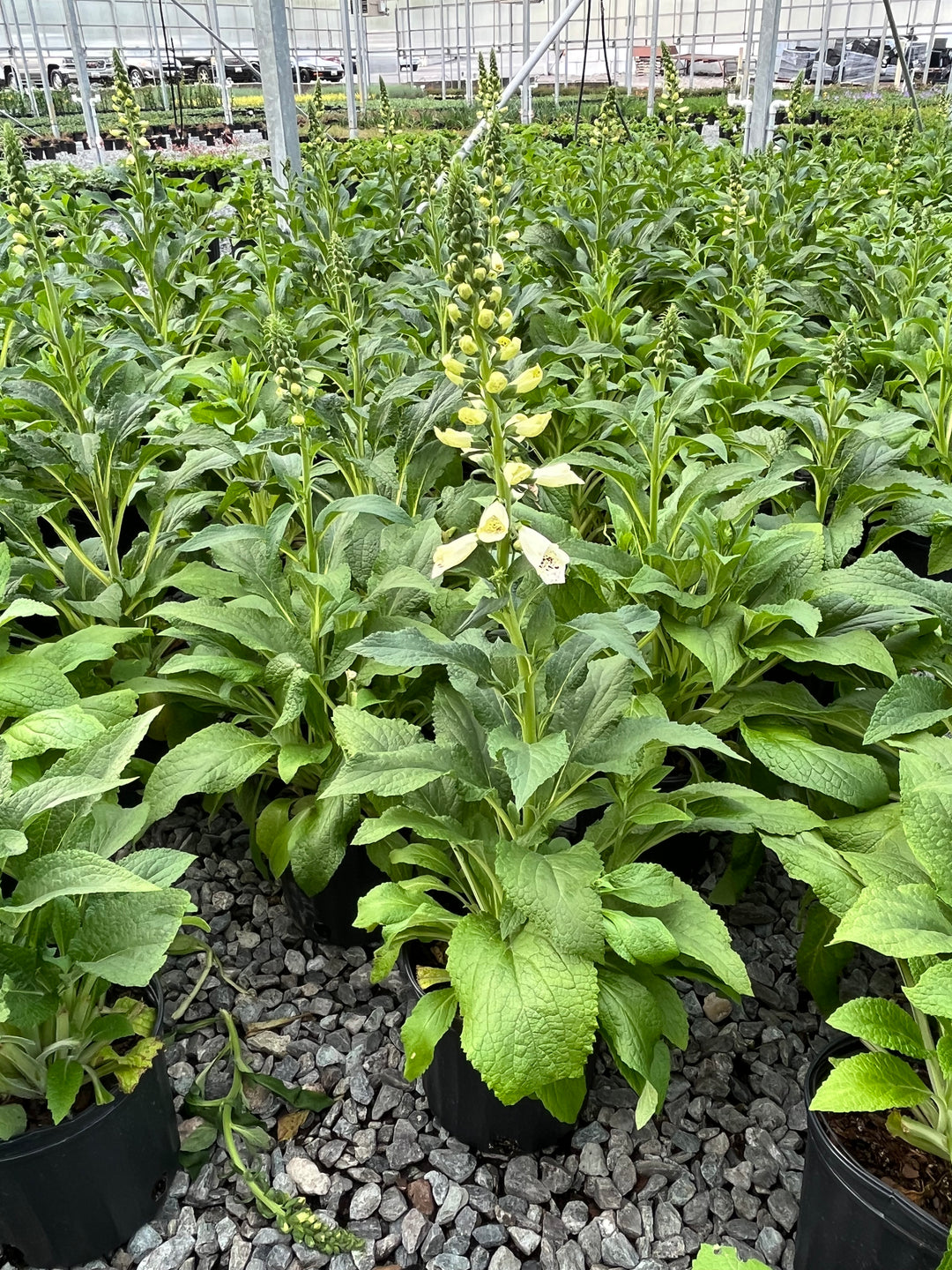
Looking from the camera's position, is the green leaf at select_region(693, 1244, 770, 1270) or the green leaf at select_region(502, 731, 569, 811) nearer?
the green leaf at select_region(693, 1244, 770, 1270)

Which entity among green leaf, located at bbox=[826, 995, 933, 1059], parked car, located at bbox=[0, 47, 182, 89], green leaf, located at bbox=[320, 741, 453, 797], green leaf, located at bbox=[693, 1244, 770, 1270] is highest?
parked car, located at bbox=[0, 47, 182, 89]

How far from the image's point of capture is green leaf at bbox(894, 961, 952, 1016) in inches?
56.0

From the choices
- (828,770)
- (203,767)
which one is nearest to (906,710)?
(828,770)

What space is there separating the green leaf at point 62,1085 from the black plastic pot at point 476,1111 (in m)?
0.70

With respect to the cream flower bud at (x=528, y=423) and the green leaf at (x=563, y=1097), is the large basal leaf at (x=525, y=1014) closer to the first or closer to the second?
the green leaf at (x=563, y=1097)

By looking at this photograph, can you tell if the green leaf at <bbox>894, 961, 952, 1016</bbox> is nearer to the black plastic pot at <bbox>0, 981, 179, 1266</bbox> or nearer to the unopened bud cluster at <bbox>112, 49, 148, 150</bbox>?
the black plastic pot at <bbox>0, 981, 179, 1266</bbox>

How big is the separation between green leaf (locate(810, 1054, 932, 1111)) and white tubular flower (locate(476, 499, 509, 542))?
3.50 ft

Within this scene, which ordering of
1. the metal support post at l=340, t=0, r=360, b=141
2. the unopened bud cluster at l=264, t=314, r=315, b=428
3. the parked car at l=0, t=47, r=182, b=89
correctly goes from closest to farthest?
the unopened bud cluster at l=264, t=314, r=315, b=428, the metal support post at l=340, t=0, r=360, b=141, the parked car at l=0, t=47, r=182, b=89

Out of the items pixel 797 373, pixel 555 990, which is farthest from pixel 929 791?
pixel 797 373

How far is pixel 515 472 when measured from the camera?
1582 mm

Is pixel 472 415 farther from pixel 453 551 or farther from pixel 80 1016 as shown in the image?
pixel 80 1016

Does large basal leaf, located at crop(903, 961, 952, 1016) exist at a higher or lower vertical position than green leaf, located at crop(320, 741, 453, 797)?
lower

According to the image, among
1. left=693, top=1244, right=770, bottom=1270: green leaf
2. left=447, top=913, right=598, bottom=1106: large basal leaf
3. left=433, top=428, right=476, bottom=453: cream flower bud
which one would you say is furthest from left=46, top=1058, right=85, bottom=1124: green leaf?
left=433, top=428, right=476, bottom=453: cream flower bud

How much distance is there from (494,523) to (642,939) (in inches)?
31.8
